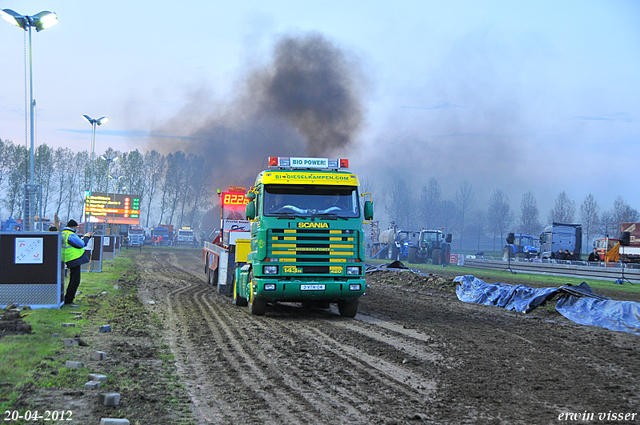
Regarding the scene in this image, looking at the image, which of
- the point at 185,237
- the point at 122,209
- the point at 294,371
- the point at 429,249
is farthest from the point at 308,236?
the point at 185,237

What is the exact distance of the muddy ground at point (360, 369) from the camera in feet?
17.9

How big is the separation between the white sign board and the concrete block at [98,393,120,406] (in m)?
7.93

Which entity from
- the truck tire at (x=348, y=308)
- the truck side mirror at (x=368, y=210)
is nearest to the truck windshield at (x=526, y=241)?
the truck tire at (x=348, y=308)

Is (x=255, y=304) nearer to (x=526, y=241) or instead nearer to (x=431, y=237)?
(x=431, y=237)

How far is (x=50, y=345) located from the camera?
812 centimetres

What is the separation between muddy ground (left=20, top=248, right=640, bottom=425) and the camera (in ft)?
17.9

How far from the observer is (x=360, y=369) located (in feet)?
24.1

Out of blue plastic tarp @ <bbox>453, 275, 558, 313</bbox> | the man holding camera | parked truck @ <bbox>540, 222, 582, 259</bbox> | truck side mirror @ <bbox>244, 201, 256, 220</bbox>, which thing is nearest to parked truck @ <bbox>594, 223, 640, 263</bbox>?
parked truck @ <bbox>540, 222, 582, 259</bbox>

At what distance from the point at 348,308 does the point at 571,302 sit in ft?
18.5

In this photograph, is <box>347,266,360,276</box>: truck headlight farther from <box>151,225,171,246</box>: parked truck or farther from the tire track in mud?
<box>151,225,171,246</box>: parked truck

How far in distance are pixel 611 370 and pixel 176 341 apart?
6.61 meters

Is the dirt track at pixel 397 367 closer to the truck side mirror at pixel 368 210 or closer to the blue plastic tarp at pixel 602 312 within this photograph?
the blue plastic tarp at pixel 602 312

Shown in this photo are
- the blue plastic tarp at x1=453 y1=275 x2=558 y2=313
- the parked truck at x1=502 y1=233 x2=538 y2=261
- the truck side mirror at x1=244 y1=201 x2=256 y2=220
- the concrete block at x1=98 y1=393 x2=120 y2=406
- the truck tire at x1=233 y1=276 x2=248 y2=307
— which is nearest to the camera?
the concrete block at x1=98 y1=393 x2=120 y2=406

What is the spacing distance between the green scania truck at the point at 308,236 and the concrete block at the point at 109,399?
6.35 m
